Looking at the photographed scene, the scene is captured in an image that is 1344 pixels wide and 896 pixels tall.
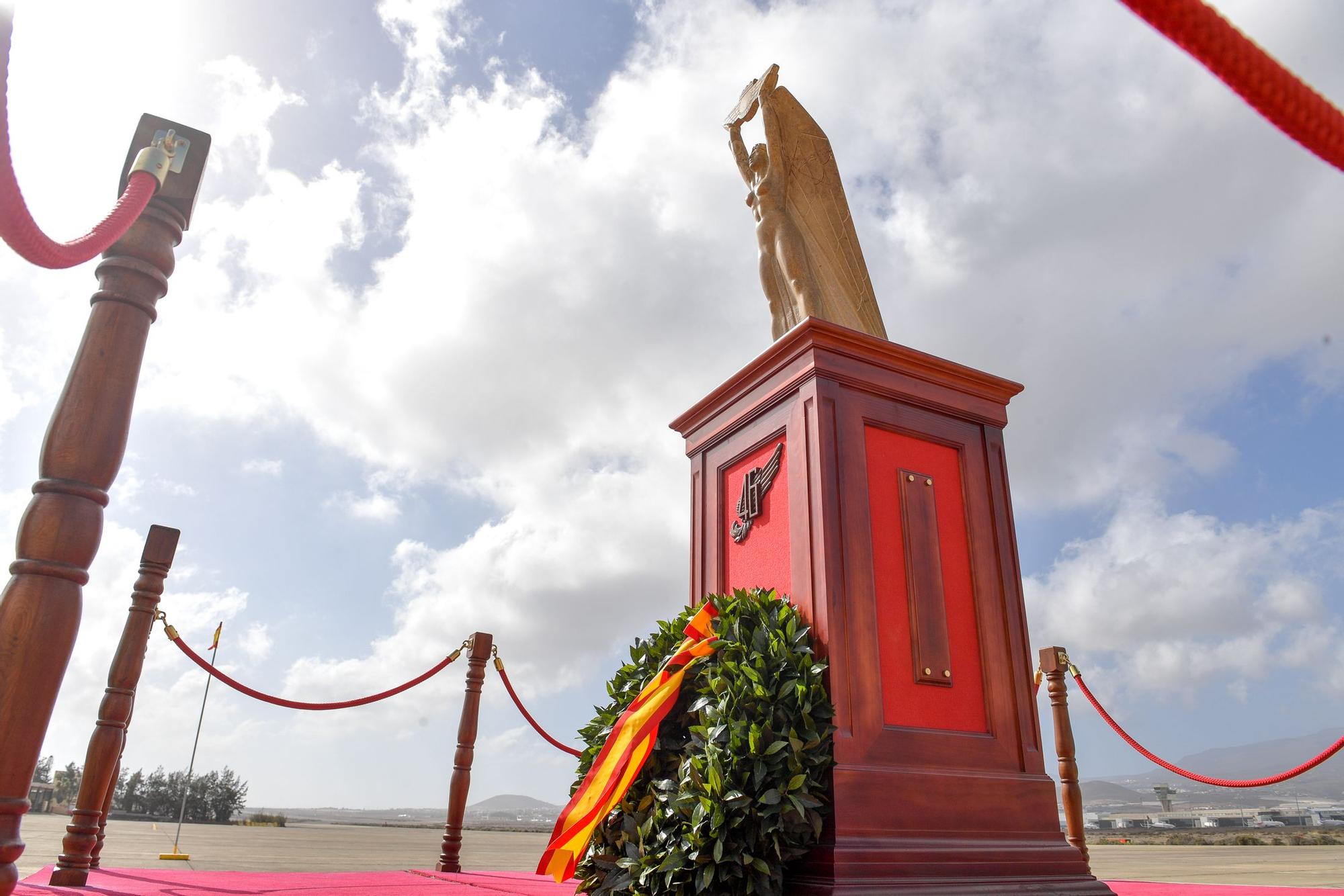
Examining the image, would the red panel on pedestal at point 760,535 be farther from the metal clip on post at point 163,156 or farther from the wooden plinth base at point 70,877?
the wooden plinth base at point 70,877

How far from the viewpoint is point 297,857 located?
6031 mm

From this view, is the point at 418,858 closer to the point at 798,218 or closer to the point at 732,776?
the point at 732,776

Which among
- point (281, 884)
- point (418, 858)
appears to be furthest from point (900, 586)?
point (418, 858)

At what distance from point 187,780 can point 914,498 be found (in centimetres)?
533

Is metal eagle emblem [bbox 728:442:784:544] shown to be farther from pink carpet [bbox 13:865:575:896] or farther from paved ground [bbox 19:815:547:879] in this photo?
paved ground [bbox 19:815:547:879]

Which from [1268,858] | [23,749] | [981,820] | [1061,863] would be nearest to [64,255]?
[23,749]

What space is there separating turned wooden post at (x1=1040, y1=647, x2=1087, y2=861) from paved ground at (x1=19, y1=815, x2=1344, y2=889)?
0.54 metres

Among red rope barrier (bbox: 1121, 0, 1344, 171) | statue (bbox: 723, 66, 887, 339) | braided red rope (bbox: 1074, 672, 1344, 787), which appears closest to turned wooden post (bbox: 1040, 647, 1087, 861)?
braided red rope (bbox: 1074, 672, 1344, 787)

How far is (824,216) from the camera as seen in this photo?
13.9 feet

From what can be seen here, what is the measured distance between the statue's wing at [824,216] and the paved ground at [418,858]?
3.56 meters

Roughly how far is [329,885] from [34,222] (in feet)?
9.80

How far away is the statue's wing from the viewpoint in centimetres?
405

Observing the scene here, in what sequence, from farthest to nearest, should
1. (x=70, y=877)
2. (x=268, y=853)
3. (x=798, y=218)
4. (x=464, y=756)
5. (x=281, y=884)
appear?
1. (x=268, y=853)
2. (x=464, y=756)
3. (x=798, y=218)
4. (x=281, y=884)
5. (x=70, y=877)

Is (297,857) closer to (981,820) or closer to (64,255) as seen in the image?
(981,820)
